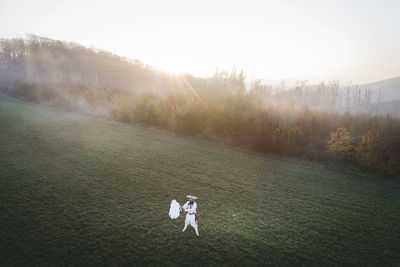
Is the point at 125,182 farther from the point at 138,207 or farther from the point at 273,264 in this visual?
the point at 273,264

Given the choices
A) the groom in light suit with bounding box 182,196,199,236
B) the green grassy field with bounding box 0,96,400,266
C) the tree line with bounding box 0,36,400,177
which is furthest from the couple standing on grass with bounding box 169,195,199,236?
the tree line with bounding box 0,36,400,177

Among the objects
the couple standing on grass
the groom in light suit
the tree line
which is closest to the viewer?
the couple standing on grass

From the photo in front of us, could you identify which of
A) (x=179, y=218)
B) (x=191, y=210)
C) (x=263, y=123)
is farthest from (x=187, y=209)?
(x=263, y=123)

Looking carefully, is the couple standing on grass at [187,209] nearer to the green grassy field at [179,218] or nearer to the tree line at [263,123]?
the green grassy field at [179,218]

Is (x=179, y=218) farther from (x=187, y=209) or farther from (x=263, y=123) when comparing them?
(x=263, y=123)

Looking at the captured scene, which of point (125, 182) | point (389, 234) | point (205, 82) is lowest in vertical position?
point (389, 234)

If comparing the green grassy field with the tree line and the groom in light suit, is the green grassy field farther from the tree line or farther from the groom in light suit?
the tree line

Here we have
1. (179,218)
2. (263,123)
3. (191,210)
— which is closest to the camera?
(191,210)

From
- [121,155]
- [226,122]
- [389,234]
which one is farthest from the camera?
[226,122]

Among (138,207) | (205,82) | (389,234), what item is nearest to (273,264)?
(138,207)
